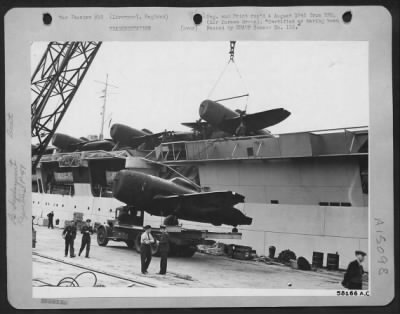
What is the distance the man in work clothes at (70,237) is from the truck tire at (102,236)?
0.62 feet

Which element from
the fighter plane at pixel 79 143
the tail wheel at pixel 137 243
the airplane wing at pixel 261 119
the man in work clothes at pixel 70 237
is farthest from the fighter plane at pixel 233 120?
the man in work clothes at pixel 70 237

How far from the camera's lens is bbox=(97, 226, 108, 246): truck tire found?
3193 millimetres

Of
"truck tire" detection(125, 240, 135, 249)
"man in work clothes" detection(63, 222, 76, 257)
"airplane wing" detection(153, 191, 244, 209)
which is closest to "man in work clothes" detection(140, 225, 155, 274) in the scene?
"truck tire" detection(125, 240, 135, 249)

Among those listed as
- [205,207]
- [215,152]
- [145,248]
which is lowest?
[145,248]

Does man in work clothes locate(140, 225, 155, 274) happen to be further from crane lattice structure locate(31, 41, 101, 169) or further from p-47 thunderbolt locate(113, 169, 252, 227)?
crane lattice structure locate(31, 41, 101, 169)

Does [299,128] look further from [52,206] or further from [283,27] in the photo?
[52,206]

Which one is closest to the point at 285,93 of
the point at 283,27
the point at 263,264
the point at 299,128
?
the point at 299,128

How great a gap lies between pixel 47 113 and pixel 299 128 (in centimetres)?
195

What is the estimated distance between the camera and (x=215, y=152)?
10.4 ft

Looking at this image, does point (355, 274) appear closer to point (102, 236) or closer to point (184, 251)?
point (184, 251)

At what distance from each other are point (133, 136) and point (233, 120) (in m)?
0.78

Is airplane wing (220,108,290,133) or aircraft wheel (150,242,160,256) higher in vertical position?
airplane wing (220,108,290,133)

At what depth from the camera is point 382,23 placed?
9.58ft

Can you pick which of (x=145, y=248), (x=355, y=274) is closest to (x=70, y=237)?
(x=145, y=248)
